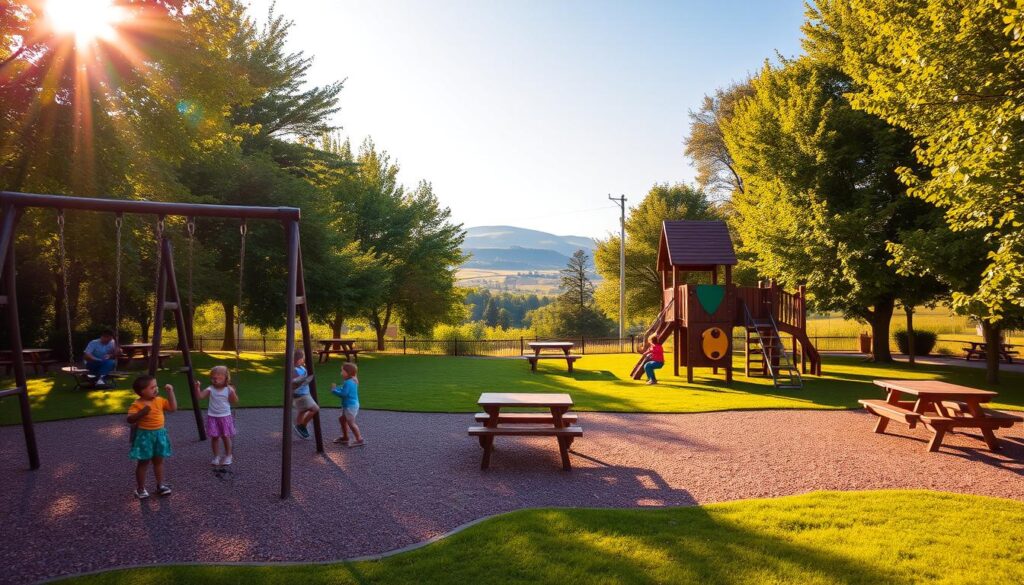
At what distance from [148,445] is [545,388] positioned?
35.6ft

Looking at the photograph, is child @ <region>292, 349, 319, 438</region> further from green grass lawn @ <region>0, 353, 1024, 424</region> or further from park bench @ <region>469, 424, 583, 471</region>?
green grass lawn @ <region>0, 353, 1024, 424</region>

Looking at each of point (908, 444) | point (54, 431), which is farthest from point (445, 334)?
point (908, 444)

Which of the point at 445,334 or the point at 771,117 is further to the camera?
the point at 445,334

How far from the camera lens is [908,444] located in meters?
9.50

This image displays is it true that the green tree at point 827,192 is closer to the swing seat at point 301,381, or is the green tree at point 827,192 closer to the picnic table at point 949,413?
the picnic table at point 949,413

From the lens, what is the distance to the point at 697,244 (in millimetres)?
20359

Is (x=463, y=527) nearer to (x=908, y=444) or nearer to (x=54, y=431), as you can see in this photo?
(x=908, y=444)

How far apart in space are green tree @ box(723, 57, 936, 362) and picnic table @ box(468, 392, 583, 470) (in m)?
15.9

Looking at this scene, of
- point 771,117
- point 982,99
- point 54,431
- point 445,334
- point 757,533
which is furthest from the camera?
point 445,334

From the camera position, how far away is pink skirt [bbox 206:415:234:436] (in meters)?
7.88

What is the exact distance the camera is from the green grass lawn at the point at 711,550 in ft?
15.2

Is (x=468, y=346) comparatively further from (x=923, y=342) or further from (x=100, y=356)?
(x=923, y=342)

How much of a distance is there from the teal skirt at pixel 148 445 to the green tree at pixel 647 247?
38.7m

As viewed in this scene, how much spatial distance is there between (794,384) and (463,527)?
15.0 metres
